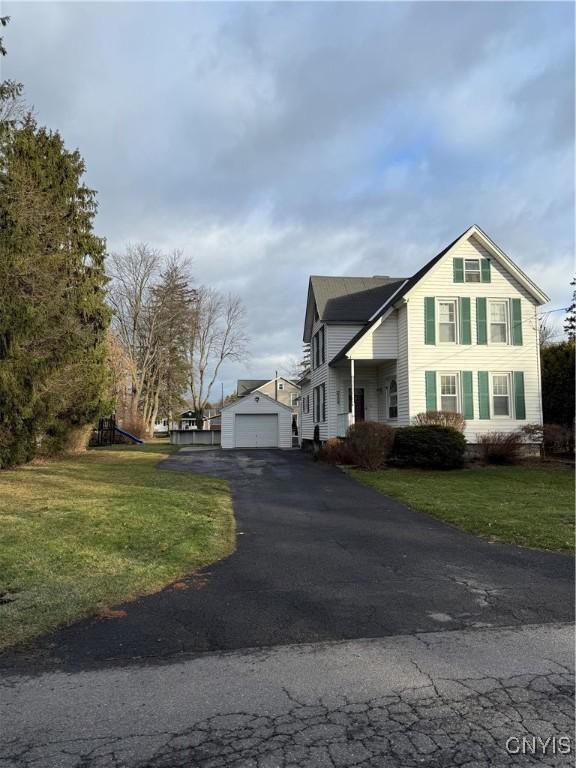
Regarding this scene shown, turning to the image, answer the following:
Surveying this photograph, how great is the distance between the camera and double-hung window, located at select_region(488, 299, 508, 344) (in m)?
20.9

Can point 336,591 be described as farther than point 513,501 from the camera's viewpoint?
No

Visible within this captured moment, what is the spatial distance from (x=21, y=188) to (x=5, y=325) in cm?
482

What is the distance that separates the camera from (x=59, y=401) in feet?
58.3

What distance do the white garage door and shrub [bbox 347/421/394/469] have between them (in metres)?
17.4

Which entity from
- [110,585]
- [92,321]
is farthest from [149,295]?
[110,585]

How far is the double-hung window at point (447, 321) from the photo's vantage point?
20.7m

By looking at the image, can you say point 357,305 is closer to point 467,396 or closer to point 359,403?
point 359,403

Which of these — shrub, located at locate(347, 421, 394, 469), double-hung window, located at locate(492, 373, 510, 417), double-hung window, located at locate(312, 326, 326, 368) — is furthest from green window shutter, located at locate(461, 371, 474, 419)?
double-hung window, located at locate(312, 326, 326, 368)

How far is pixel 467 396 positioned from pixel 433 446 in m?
3.95

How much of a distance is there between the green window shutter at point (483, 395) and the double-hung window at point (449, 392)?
836mm

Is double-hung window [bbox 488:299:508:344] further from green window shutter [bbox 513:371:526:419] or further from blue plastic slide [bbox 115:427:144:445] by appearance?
blue plastic slide [bbox 115:427:144:445]

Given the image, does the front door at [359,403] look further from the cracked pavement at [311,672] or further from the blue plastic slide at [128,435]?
the blue plastic slide at [128,435]

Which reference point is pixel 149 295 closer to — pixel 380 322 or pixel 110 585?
pixel 380 322

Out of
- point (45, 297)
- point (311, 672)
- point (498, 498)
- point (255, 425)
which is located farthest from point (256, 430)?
point (311, 672)
